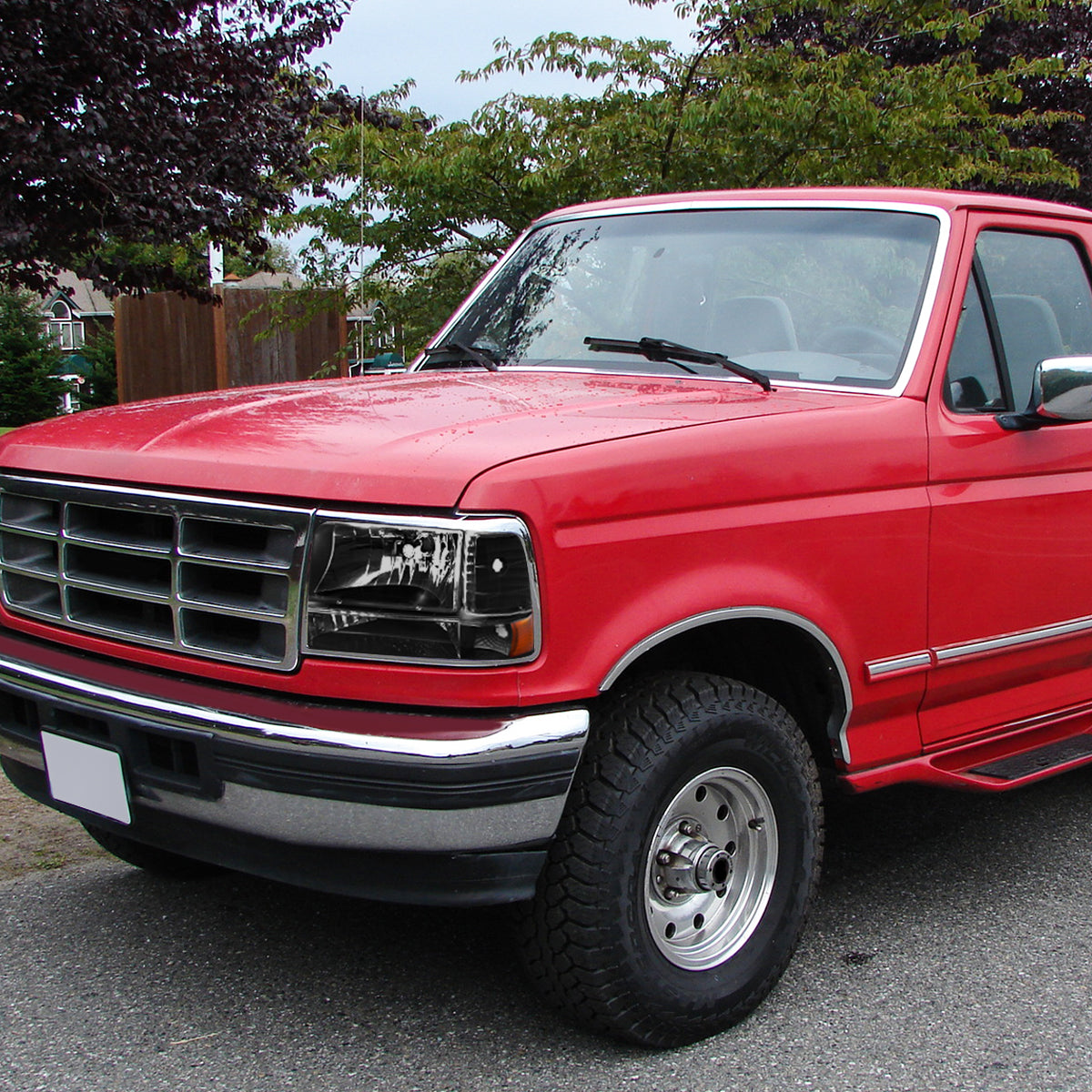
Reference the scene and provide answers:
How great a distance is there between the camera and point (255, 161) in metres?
8.73

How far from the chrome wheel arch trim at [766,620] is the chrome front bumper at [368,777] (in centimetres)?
14

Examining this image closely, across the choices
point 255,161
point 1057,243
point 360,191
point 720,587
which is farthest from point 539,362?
point 255,161

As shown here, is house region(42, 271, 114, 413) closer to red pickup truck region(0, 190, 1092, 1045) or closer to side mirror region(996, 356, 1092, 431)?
red pickup truck region(0, 190, 1092, 1045)

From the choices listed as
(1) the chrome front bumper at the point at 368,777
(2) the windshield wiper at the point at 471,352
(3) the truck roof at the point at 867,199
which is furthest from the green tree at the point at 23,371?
(1) the chrome front bumper at the point at 368,777

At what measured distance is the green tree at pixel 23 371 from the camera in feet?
90.0

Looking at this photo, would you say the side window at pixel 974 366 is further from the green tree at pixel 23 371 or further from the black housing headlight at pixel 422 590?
the green tree at pixel 23 371

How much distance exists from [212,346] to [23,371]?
15935 mm

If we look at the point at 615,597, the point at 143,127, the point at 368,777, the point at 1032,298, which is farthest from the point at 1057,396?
the point at 143,127

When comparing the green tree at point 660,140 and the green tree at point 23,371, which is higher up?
the green tree at point 660,140

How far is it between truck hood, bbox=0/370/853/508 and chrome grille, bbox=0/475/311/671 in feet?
0.20

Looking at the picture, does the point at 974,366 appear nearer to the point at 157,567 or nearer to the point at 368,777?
the point at 368,777

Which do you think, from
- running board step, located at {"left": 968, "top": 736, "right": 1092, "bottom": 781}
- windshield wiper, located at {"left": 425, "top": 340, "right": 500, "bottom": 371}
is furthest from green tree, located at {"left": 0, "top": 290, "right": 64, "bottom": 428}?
running board step, located at {"left": 968, "top": 736, "right": 1092, "bottom": 781}

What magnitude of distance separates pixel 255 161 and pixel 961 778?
272 inches

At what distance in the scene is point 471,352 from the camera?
12.9 feet
